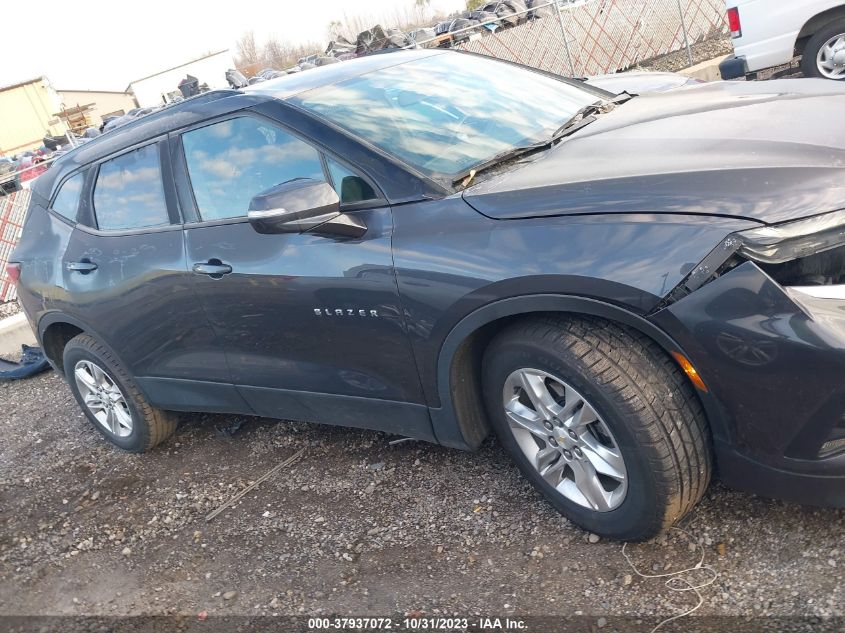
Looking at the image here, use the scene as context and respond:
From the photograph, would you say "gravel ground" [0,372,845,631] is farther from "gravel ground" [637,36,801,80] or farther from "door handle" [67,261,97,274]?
"gravel ground" [637,36,801,80]

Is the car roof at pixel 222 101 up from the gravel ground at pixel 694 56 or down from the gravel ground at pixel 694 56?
up

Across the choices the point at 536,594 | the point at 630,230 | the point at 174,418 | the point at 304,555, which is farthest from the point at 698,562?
the point at 174,418

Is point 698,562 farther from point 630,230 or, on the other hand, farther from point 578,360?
point 630,230

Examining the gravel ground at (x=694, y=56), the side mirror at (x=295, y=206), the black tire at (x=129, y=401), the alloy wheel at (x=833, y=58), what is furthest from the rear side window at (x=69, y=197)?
the gravel ground at (x=694, y=56)

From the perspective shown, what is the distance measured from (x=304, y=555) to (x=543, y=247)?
169cm

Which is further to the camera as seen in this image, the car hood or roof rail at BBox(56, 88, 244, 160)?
roof rail at BBox(56, 88, 244, 160)

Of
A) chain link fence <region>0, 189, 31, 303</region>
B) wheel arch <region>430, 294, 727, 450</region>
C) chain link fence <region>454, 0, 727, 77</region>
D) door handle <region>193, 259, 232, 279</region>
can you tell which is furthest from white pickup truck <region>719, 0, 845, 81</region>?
chain link fence <region>0, 189, 31, 303</region>

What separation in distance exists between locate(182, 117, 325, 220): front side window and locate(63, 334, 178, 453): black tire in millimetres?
1309

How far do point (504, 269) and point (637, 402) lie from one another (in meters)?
0.59

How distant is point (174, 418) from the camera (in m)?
4.38

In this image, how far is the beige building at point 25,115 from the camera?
5044 centimetres

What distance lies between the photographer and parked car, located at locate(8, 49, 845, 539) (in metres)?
2.04

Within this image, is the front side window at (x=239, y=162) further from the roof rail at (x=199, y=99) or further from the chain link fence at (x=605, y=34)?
the chain link fence at (x=605, y=34)

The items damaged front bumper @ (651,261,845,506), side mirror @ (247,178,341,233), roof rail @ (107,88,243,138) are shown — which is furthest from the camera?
roof rail @ (107,88,243,138)
